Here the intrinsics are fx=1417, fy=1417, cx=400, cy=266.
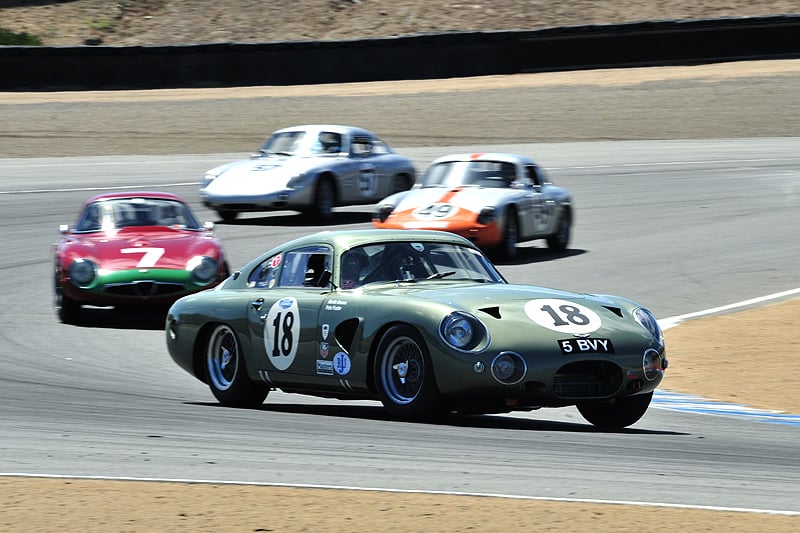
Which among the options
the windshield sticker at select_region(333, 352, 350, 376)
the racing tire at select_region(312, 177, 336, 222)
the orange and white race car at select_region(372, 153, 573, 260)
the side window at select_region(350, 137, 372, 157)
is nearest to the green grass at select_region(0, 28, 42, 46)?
the side window at select_region(350, 137, 372, 157)

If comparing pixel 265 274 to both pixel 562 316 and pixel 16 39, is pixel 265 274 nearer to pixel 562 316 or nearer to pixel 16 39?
pixel 562 316

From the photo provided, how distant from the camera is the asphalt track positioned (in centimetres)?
644

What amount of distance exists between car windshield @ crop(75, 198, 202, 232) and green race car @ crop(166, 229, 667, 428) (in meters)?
4.84


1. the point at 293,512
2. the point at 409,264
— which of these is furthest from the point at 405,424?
the point at 293,512

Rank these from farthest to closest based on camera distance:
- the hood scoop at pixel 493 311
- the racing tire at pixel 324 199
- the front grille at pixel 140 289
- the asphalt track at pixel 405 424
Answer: the racing tire at pixel 324 199
the front grille at pixel 140 289
the hood scoop at pixel 493 311
the asphalt track at pixel 405 424

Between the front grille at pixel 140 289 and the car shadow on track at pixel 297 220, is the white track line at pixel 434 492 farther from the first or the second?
the car shadow on track at pixel 297 220

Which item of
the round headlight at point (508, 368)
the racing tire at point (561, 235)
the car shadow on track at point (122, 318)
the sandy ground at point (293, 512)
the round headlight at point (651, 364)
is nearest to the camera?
the sandy ground at point (293, 512)

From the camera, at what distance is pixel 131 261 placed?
13188mm

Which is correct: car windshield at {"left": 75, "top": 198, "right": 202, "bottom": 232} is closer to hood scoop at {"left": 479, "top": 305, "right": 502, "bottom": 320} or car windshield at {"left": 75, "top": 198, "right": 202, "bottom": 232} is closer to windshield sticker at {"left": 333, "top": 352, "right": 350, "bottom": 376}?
windshield sticker at {"left": 333, "top": 352, "right": 350, "bottom": 376}

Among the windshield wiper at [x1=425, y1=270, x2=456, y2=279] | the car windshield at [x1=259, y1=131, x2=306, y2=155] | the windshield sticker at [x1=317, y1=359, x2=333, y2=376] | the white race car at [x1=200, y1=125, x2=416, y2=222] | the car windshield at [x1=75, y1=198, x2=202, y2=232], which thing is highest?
the windshield wiper at [x1=425, y1=270, x2=456, y2=279]

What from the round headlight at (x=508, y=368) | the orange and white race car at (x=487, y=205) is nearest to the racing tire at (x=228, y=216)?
the orange and white race car at (x=487, y=205)

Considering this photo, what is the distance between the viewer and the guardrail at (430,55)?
34.5 metres

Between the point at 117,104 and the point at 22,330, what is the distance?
21.5 meters

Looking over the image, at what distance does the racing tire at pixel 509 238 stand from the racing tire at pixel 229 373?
7.98 metres
